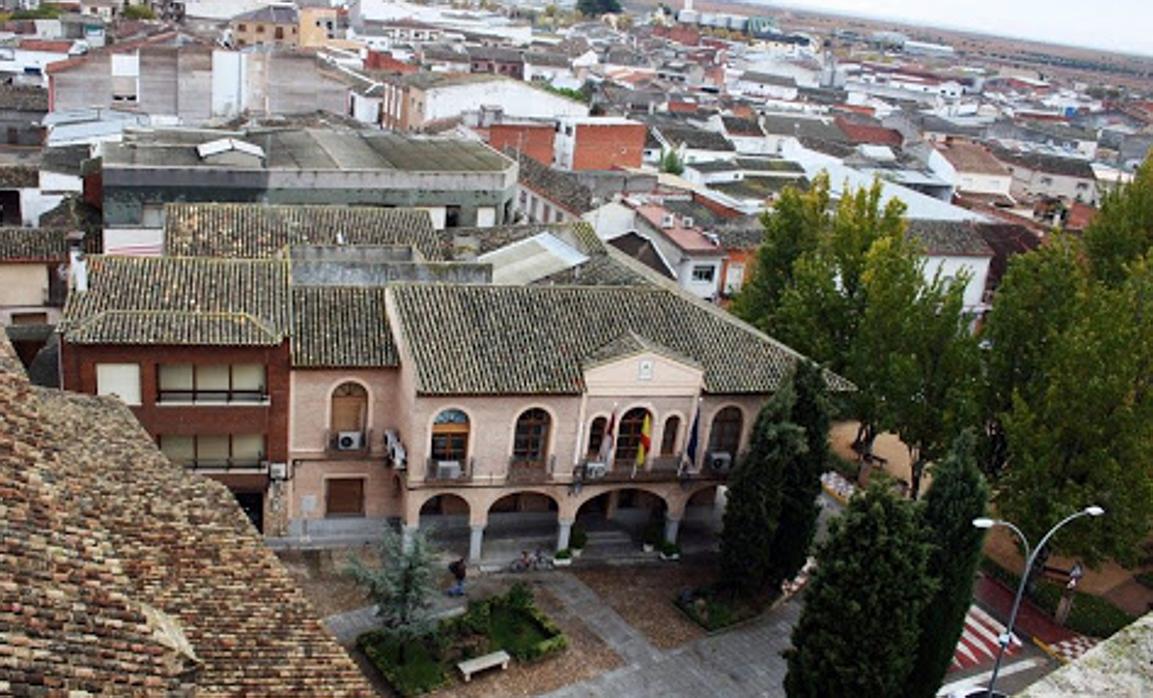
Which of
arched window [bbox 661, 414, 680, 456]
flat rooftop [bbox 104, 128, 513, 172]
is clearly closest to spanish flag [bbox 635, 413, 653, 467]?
arched window [bbox 661, 414, 680, 456]

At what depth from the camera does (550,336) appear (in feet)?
118

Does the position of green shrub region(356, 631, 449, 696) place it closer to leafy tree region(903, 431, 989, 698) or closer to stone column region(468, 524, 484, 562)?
stone column region(468, 524, 484, 562)

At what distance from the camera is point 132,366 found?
1293 inches

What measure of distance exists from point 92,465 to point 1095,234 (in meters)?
46.5

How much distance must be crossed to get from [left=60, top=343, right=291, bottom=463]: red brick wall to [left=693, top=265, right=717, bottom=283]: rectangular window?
31.3 metres

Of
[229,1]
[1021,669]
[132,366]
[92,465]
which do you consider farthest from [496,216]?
[229,1]

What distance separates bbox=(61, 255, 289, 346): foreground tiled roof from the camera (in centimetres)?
3256

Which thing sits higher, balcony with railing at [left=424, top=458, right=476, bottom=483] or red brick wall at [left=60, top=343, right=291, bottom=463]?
red brick wall at [left=60, top=343, right=291, bottom=463]

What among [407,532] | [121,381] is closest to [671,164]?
[407,532]

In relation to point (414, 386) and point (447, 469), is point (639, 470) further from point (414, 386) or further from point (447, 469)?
point (414, 386)

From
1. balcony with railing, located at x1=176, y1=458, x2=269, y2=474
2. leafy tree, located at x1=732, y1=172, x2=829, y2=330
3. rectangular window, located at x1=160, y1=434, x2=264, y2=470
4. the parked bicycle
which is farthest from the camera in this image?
leafy tree, located at x1=732, y1=172, x2=829, y2=330

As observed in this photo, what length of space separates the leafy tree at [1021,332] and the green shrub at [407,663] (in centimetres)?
2105

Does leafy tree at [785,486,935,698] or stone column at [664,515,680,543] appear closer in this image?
leafy tree at [785,486,935,698]

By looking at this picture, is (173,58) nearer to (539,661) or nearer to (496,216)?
(496,216)
